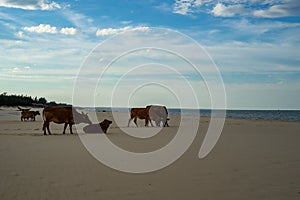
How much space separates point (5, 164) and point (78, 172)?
2092 millimetres

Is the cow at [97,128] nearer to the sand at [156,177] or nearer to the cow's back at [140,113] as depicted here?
the sand at [156,177]

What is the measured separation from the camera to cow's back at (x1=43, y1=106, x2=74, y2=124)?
1833cm

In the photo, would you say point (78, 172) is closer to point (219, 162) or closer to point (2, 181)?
point (2, 181)

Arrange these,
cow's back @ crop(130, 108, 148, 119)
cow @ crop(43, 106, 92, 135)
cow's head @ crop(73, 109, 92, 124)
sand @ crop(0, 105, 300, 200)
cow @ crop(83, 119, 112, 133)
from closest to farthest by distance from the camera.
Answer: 1. sand @ crop(0, 105, 300, 200)
2. cow @ crop(43, 106, 92, 135)
3. cow @ crop(83, 119, 112, 133)
4. cow's head @ crop(73, 109, 92, 124)
5. cow's back @ crop(130, 108, 148, 119)

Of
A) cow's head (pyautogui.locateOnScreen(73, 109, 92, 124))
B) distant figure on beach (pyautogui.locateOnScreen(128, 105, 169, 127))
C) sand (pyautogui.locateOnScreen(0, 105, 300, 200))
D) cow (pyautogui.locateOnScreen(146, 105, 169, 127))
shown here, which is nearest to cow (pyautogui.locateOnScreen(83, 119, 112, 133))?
cow's head (pyautogui.locateOnScreen(73, 109, 92, 124))

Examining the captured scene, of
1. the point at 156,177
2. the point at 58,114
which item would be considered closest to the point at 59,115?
the point at 58,114

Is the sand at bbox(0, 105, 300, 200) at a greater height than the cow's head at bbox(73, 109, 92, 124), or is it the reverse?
the cow's head at bbox(73, 109, 92, 124)

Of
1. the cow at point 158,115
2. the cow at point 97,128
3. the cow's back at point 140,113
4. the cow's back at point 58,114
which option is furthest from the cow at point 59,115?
the cow at point 158,115

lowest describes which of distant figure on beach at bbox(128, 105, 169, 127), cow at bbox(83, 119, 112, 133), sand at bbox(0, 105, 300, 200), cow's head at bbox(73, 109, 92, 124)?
sand at bbox(0, 105, 300, 200)

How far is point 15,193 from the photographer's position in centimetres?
670

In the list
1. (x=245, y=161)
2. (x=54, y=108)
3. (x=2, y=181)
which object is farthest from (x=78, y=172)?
(x=54, y=108)

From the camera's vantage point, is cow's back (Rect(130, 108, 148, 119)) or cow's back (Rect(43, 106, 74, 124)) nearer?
cow's back (Rect(43, 106, 74, 124))

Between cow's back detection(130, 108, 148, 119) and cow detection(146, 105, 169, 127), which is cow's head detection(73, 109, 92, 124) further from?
cow detection(146, 105, 169, 127)

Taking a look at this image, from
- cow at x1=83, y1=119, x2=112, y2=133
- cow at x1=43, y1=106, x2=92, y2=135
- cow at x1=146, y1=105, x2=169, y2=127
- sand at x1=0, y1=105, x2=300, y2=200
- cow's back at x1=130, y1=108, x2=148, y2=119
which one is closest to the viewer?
sand at x1=0, y1=105, x2=300, y2=200
